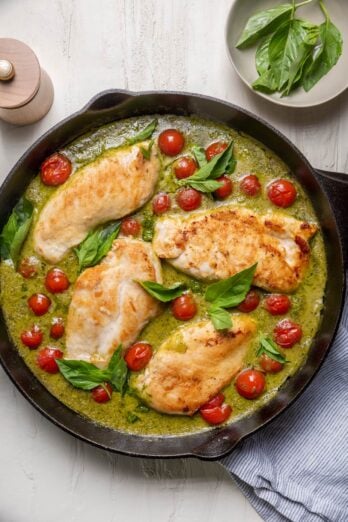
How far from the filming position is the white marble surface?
426 cm

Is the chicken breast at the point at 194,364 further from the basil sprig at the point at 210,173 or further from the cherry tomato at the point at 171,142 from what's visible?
the cherry tomato at the point at 171,142

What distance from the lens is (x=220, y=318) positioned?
12.6 ft

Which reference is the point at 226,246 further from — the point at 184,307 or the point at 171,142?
the point at 171,142

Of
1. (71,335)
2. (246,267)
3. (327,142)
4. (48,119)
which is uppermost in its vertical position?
(48,119)

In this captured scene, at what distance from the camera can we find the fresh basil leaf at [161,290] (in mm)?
3865

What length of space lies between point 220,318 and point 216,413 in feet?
1.92

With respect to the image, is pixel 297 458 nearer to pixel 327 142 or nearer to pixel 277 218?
pixel 277 218

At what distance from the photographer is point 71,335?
3.98 meters

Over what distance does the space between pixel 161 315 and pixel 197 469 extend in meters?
1.01

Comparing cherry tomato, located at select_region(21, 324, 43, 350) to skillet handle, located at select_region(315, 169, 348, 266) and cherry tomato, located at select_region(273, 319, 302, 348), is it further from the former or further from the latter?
skillet handle, located at select_region(315, 169, 348, 266)

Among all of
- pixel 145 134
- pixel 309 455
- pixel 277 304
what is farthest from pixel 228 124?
pixel 309 455

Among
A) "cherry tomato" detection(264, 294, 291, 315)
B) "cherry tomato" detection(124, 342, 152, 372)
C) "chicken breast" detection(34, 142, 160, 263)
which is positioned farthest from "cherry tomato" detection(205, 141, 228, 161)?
"cherry tomato" detection(124, 342, 152, 372)

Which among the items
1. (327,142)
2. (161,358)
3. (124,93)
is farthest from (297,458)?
(124,93)

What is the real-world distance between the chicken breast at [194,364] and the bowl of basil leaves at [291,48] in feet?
4.49
